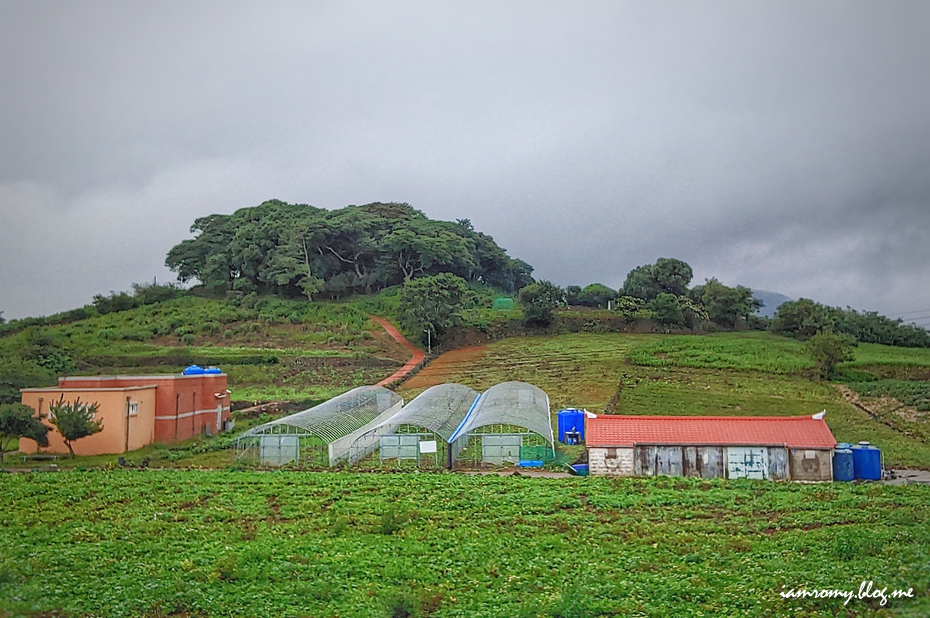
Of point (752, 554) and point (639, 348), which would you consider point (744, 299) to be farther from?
point (752, 554)

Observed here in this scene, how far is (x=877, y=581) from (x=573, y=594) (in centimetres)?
365

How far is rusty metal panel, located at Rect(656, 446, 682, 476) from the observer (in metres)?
20.8

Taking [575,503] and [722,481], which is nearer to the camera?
[575,503]

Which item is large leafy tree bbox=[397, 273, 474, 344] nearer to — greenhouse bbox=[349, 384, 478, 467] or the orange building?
the orange building

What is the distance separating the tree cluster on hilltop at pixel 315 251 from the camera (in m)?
60.6

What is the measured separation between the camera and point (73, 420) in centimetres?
2322

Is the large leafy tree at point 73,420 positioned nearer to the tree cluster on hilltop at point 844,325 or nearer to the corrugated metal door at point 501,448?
the corrugated metal door at point 501,448

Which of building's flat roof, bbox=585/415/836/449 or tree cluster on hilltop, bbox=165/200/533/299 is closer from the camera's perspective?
building's flat roof, bbox=585/415/836/449

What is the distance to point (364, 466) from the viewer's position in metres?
23.0

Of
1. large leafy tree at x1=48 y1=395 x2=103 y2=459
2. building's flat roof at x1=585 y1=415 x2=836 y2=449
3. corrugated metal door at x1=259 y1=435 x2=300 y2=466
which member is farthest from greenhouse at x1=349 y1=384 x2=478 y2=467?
large leafy tree at x1=48 y1=395 x2=103 y2=459

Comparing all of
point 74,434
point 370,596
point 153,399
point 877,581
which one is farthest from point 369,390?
point 877,581

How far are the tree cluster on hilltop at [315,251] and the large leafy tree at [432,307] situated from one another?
9674 millimetres

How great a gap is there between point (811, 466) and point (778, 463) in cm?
87

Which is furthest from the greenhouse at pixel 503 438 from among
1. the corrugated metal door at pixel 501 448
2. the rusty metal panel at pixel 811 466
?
the rusty metal panel at pixel 811 466
